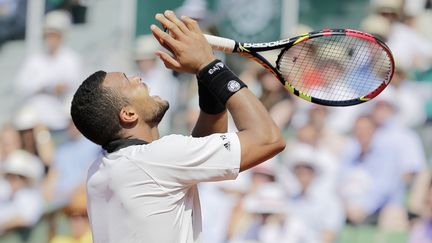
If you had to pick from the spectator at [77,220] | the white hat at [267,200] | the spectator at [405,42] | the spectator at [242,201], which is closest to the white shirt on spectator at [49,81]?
the spectator at [77,220]

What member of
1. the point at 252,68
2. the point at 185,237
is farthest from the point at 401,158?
the point at 185,237

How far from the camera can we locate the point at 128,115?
355 cm

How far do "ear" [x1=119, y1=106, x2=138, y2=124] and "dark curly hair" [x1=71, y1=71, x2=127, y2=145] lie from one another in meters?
0.02

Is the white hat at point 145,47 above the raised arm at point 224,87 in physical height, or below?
below

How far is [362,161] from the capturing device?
28.0 feet

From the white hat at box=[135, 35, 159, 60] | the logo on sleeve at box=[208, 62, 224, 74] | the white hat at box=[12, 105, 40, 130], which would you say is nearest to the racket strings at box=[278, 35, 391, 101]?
the logo on sleeve at box=[208, 62, 224, 74]

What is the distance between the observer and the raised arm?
337 cm

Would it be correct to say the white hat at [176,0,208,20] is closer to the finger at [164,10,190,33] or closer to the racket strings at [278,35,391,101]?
the racket strings at [278,35,391,101]

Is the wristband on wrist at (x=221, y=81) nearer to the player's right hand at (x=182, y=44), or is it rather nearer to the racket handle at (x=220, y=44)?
the player's right hand at (x=182, y=44)

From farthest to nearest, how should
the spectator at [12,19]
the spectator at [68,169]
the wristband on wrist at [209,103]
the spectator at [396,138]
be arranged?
the spectator at [12,19] → the spectator at [68,169] → the spectator at [396,138] → the wristband on wrist at [209,103]

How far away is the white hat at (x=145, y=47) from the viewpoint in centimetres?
955

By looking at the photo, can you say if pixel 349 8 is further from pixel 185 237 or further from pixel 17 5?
pixel 185 237

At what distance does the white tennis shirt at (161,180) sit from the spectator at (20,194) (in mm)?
6317

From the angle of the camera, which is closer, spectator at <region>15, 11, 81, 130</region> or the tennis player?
the tennis player
